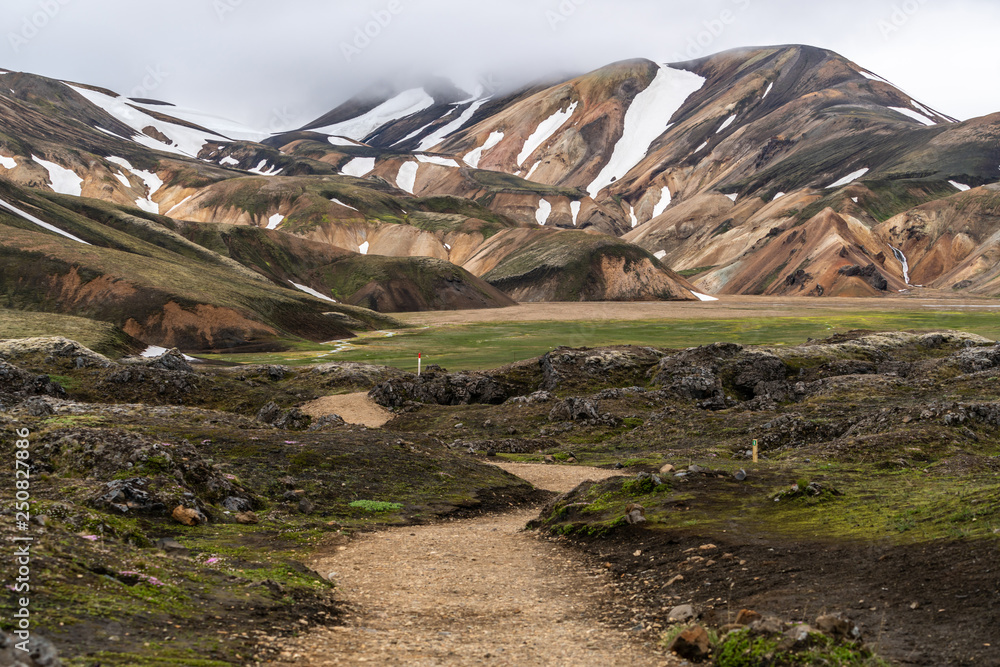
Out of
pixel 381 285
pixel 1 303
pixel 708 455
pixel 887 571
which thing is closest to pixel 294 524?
pixel 887 571

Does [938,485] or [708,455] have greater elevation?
[938,485]

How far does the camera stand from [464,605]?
13336 mm

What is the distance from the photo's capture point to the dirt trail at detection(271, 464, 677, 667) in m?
10.5

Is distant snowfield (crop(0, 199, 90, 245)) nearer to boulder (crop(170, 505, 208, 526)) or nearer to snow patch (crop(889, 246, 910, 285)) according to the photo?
boulder (crop(170, 505, 208, 526))

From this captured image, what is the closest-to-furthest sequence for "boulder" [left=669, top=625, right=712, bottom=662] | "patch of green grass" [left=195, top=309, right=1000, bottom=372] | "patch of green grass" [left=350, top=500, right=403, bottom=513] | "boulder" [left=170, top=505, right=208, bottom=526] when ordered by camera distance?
"boulder" [left=669, top=625, right=712, bottom=662] → "boulder" [left=170, top=505, right=208, bottom=526] → "patch of green grass" [left=350, top=500, right=403, bottom=513] → "patch of green grass" [left=195, top=309, right=1000, bottom=372]

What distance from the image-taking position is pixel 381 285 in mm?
161625

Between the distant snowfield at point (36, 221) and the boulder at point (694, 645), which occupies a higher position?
the distant snowfield at point (36, 221)

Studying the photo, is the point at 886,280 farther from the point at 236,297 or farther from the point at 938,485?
the point at 938,485

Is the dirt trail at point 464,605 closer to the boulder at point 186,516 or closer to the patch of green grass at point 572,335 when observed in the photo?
the boulder at point 186,516

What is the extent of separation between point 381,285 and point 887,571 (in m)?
154

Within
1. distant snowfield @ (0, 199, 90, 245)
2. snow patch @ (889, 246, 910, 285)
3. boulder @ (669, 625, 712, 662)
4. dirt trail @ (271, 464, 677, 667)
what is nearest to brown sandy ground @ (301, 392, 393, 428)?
dirt trail @ (271, 464, 677, 667)

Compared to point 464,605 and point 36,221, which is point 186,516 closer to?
point 464,605

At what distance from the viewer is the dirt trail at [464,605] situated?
1048 centimetres

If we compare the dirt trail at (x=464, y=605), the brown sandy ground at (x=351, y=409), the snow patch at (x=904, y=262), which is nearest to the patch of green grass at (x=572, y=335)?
the brown sandy ground at (x=351, y=409)
